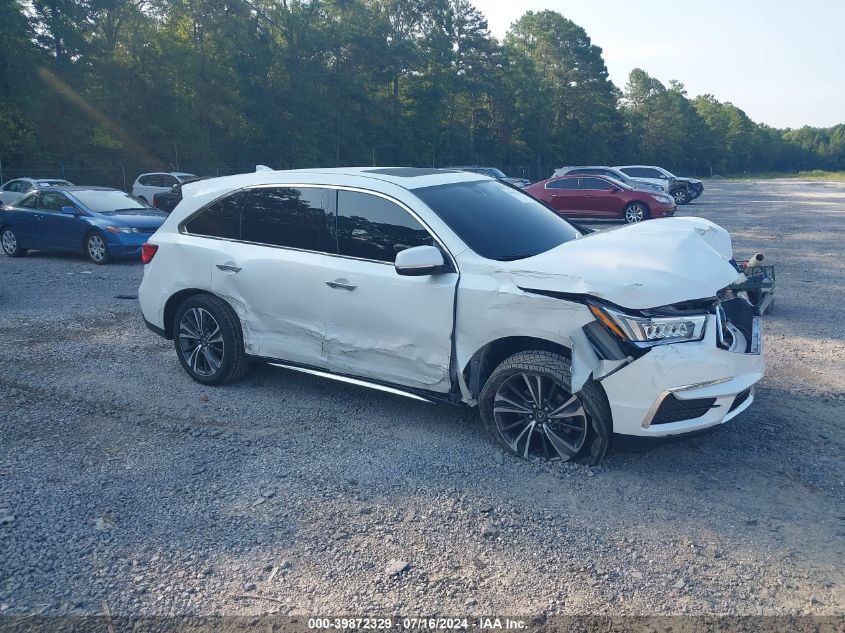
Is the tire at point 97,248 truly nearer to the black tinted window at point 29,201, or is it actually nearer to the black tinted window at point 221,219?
the black tinted window at point 29,201

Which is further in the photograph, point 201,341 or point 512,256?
point 201,341

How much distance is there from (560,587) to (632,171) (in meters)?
33.5

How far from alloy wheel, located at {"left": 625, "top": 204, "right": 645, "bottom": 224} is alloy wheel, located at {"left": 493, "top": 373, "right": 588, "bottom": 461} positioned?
1969 cm

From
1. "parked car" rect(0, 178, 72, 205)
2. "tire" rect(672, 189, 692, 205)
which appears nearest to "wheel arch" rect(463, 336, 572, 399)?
"parked car" rect(0, 178, 72, 205)

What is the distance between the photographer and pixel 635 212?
2338 cm

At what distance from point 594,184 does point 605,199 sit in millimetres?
706

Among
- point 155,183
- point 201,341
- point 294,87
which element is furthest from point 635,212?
point 294,87

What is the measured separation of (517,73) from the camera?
7350cm

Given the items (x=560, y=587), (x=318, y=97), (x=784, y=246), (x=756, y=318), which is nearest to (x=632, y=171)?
(x=784, y=246)

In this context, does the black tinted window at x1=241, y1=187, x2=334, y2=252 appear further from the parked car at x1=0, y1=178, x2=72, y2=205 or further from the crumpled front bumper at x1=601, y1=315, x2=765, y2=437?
the parked car at x1=0, y1=178, x2=72, y2=205

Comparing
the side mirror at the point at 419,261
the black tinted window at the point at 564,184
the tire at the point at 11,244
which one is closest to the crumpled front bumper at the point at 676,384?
the side mirror at the point at 419,261

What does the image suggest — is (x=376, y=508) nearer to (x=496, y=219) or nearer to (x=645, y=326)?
(x=645, y=326)

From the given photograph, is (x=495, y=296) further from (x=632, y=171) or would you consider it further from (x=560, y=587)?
(x=632, y=171)

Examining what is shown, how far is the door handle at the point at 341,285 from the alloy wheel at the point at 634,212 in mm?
19413
